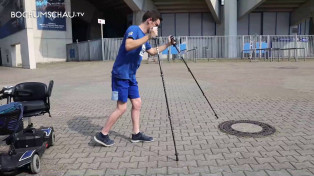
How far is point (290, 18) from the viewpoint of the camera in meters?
28.4

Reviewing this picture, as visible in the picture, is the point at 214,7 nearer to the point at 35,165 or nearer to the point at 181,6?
the point at 181,6

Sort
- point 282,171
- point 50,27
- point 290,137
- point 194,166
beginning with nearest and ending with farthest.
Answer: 1. point 282,171
2. point 194,166
3. point 290,137
4. point 50,27

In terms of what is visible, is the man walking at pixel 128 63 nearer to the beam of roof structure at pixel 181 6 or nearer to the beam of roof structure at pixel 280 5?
the beam of roof structure at pixel 181 6

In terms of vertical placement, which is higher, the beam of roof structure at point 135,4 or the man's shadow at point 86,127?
the beam of roof structure at point 135,4

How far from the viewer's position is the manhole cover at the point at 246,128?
4.54 metres

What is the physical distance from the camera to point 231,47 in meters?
22.8

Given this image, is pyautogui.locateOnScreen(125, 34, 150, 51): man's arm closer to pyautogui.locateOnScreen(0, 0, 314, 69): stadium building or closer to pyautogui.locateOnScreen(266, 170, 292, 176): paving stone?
pyautogui.locateOnScreen(266, 170, 292, 176): paving stone

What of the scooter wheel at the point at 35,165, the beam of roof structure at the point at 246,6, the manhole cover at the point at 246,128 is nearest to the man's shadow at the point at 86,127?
the scooter wheel at the point at 35,165

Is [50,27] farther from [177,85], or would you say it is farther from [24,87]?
[24,87]

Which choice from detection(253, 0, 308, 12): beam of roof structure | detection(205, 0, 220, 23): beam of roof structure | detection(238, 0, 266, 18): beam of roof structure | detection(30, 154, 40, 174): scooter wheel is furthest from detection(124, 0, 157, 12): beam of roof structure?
detection(30, 154, 40, 174): scooter wheel

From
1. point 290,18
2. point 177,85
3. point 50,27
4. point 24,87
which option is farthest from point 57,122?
point 290,18

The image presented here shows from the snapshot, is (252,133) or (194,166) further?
(252,133)

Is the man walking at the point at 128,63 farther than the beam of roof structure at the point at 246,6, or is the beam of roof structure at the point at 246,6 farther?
the beam of roof structure at the point at 246,6

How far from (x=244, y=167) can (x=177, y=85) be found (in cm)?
707
